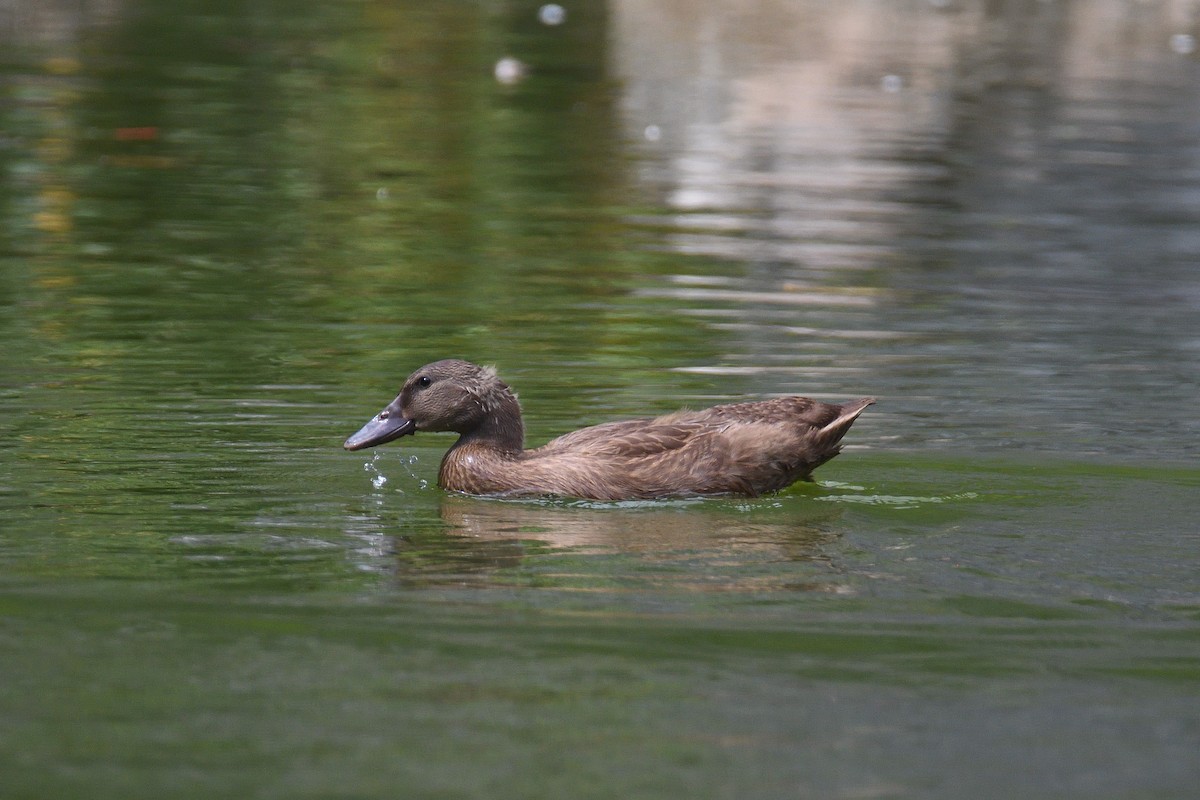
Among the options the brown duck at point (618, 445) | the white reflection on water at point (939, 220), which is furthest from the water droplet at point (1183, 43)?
the brown duck at point (618, 445)

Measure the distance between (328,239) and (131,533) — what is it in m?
9.27

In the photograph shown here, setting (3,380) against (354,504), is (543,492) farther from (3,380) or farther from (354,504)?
(3,380)

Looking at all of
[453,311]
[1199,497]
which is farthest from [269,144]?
[1199,497]

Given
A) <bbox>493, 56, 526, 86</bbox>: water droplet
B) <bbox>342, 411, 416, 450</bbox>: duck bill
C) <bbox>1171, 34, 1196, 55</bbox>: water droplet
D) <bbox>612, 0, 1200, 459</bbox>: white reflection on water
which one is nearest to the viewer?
<bbox>342, 411, 416, 450</bbox>: duck bill

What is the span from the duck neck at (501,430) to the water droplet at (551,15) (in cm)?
3038

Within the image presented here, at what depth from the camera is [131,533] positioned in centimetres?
845

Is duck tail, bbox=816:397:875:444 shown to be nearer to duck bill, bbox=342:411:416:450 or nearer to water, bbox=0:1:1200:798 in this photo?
water, bbox=0:1:1200:798

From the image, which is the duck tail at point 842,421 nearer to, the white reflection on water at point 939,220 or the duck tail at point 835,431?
the duck tail at point 835,431

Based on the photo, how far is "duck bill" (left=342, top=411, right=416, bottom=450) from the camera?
9.74m

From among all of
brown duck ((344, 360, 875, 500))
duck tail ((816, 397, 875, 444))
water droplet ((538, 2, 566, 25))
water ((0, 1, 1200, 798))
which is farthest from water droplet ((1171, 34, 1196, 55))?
brown duck ((344, 360, 875, 500))

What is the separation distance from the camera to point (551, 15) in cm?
4047

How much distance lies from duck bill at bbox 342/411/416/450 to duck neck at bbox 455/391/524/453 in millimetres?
288

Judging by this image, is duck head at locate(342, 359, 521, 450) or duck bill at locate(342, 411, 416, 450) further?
duck head at locate(342, 359, 521, 450)

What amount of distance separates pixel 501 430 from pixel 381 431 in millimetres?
595
